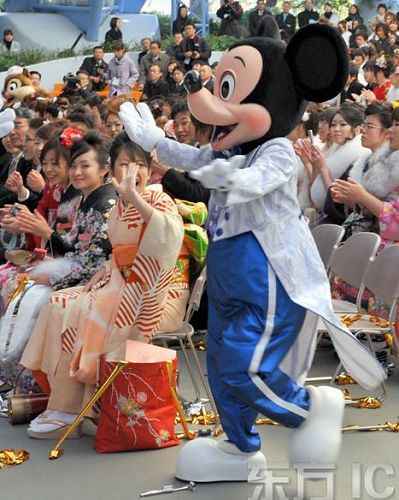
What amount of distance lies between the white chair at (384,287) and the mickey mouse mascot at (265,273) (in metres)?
1.19

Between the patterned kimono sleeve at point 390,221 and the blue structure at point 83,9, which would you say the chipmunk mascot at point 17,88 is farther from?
the blue structure at point 83,9

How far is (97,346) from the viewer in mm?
4250

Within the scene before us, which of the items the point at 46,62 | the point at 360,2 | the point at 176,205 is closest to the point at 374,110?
the point at 176,205

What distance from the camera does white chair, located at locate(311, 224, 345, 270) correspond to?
17.0 ft

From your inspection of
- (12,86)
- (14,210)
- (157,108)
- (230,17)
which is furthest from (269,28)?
(230,17)

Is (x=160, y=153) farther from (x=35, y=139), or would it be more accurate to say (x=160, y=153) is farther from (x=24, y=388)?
(x=35, y=139)

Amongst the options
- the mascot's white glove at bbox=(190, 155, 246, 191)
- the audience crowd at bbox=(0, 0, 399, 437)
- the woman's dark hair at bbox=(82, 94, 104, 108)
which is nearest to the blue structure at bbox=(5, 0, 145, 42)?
the woman's dark hair at bbox=(82, 94, 104, 108)

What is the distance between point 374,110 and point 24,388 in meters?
2.74

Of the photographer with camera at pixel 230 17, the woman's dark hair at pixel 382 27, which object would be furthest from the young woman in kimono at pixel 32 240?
the photographer with camera at pixel 230 17

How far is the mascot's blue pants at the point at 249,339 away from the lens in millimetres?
3338

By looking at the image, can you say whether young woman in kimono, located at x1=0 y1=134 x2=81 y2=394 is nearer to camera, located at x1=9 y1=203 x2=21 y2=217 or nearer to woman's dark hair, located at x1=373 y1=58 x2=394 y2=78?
camera, located at x1=9 y1=203 x2=21 y2=217

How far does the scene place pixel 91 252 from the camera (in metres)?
4.62

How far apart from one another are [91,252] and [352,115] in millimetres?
2609

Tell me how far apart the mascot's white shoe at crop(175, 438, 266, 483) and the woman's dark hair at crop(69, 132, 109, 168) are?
5.52 feet
